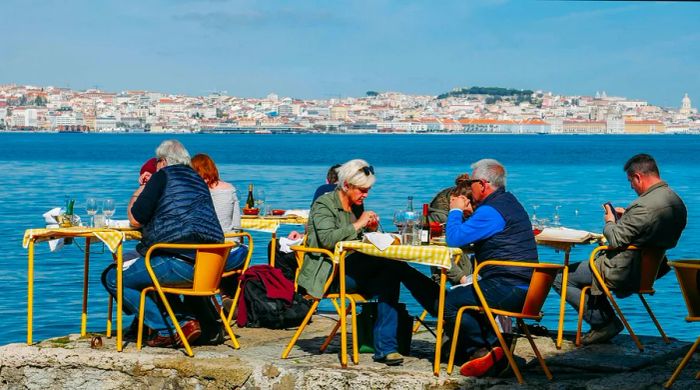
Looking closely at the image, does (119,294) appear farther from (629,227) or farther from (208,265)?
(629,227)

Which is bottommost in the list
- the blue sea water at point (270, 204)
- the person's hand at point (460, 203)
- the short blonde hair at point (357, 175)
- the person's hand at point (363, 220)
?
the blue sea water at point (270, 204)

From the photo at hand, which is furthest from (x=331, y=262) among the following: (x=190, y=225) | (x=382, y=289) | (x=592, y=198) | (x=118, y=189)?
(x=118, y=189)

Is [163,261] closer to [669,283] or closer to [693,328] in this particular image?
[693,328]

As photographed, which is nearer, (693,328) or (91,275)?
(693,328)

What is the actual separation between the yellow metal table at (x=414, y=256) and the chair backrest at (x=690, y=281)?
1076mm

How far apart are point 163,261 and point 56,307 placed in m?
5.95

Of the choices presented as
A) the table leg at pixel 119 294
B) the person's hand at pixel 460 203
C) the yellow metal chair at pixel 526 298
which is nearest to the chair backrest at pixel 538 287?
the yellow metal chair at pixel 526 298

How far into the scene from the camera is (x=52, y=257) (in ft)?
53.7

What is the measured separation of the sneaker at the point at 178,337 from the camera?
255 inches

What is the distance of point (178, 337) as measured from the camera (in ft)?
21.3

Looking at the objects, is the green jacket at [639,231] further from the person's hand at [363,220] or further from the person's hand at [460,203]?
the person's hand at [363,220]

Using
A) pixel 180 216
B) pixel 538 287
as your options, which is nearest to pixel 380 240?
pixel 538 287

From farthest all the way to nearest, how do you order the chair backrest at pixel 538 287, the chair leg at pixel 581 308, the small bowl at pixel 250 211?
the small bowl at pixel 250 211
the chair leg at pixel 581 308
the chair backrest at pixel 538 287

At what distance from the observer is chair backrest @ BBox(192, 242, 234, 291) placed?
6.25 meters
